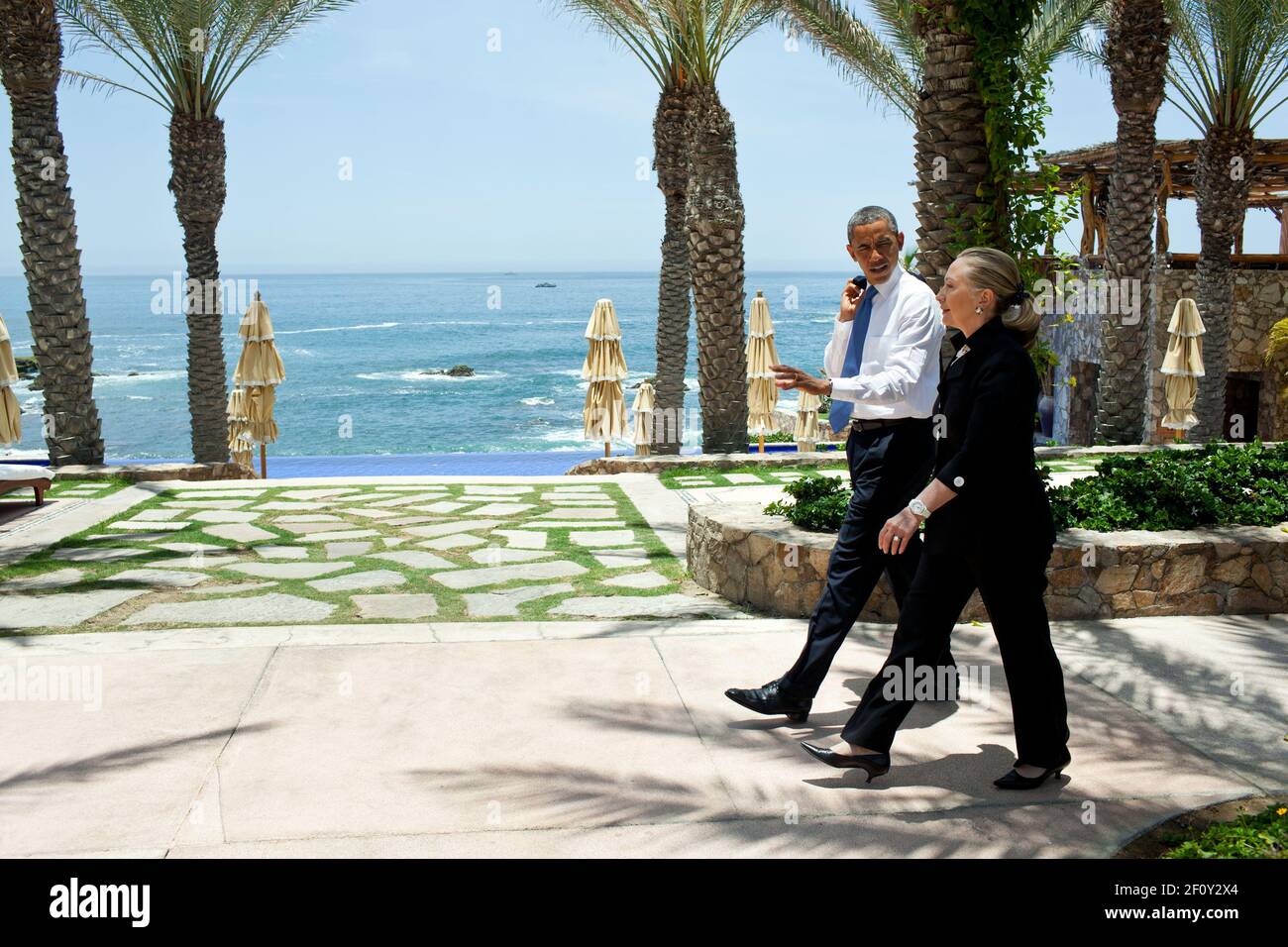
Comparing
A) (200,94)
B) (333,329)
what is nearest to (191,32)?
(200,94)

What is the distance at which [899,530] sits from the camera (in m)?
3.74

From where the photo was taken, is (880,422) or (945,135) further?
(945,135)

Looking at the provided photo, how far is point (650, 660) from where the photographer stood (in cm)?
528

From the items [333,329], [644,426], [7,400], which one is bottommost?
[644,426]

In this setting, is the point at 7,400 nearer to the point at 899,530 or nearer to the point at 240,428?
the point at 240,428

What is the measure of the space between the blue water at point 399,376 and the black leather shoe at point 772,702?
51.2 ft

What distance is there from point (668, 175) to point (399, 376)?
199ft

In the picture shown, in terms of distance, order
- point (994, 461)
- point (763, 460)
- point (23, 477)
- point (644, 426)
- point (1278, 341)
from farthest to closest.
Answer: point (1278, 341) < point (644, 426) < point (763, 460) < point (23, 477) < point (994, 461)

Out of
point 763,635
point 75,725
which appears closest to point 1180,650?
point 763,635

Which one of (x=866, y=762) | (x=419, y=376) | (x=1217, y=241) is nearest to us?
(x=866, y=762)

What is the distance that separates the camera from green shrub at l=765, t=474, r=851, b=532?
20.5ft

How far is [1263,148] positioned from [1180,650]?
16.9m

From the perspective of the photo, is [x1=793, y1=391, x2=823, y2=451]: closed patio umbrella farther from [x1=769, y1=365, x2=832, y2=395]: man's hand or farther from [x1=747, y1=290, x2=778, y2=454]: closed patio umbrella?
[x1=769, y1=365, x2=832, y2=395]: man's hand
